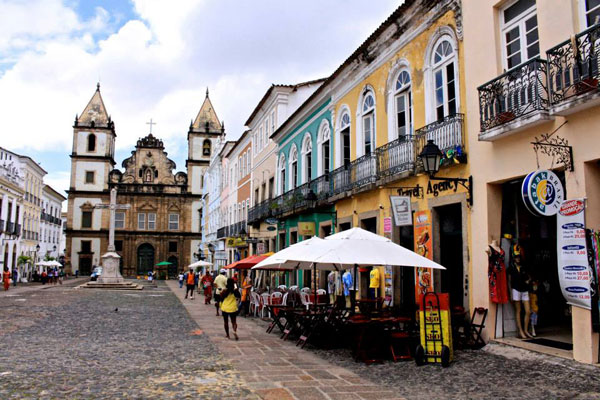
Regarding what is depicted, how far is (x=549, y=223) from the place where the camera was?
9.81 metres

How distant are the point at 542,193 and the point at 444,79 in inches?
190

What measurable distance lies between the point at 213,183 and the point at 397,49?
36168mm

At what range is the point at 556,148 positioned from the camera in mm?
7844

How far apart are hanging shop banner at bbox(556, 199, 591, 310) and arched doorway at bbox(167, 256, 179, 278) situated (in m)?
59.8

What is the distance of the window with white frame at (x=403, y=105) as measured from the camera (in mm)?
12852

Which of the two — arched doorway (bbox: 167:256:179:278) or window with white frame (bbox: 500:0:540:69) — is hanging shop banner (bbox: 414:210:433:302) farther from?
arched doorway (bbox: 167:256:179:278)

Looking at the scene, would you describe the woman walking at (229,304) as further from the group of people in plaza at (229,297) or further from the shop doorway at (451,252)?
the shop doorway at (451,252)

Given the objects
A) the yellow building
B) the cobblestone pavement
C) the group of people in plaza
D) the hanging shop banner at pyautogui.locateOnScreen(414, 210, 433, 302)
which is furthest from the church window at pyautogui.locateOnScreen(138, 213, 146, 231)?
the hanging shop banner at pyautogui.locateOnScreen(414, 210, 433, 302)

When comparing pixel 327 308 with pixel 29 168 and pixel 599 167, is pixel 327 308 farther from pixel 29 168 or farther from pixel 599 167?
pixel 29 168

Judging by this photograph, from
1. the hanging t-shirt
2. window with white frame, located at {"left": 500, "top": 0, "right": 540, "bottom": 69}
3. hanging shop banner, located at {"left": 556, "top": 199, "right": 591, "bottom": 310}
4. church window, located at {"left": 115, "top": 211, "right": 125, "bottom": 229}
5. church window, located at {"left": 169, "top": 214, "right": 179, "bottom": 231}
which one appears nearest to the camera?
hanging shop banner, located at {"left": 556, "top": 199, "right": 591, "bottom": 310}

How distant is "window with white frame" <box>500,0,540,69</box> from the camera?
8.77 m

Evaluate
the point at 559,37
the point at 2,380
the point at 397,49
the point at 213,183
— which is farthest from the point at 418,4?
the point at 213,183

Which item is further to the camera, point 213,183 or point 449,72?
point 213,183

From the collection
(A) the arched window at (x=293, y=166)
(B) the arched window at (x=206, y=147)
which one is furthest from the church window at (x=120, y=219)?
(A) the arched window at (x=293, y=166)
